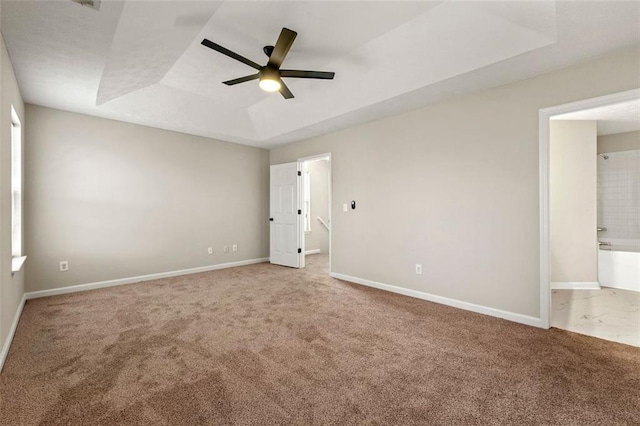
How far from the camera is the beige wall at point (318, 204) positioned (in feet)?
25.6

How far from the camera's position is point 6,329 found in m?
2.44

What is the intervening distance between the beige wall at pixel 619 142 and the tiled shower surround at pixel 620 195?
0.08 meters

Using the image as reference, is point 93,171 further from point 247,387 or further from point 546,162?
point 546,162

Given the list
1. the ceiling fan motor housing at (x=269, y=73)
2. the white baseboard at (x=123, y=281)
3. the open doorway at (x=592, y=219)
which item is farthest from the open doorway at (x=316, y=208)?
the open doorway at (x=592, y=219)

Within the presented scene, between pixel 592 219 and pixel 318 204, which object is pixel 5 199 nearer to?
pixel 318 204

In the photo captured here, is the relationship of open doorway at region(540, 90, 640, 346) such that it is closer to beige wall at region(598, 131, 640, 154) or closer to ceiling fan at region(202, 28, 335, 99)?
beige wall at region(598, 131, 640, 154)

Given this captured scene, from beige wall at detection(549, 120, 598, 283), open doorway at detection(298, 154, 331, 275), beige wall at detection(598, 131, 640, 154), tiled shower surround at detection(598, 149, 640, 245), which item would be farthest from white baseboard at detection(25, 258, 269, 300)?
beige wall at detection(598, 131, 640, 154)

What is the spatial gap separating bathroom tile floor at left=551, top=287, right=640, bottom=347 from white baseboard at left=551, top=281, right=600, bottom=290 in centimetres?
10

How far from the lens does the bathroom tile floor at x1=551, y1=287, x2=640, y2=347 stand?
107 inches

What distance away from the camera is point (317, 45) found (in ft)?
9.52

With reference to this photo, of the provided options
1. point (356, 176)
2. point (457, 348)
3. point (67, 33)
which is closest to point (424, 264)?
point (457, 348)

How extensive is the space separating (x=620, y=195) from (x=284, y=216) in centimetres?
611

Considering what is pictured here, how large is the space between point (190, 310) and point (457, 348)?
285 cm

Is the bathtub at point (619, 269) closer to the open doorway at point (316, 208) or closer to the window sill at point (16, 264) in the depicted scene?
the open doorway at point (316, 208)
